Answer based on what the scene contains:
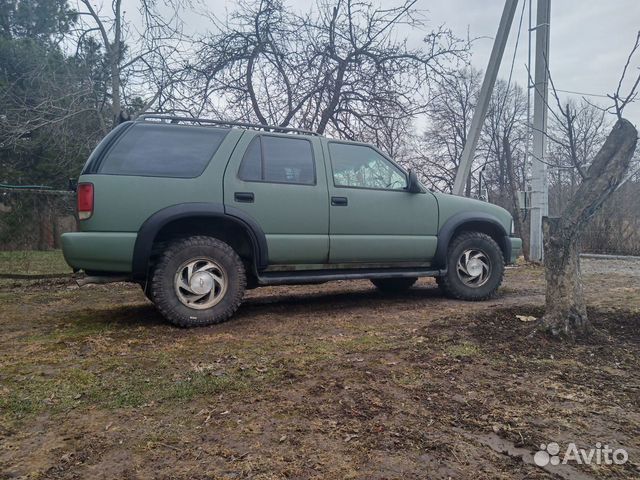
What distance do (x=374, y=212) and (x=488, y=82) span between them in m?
6.91

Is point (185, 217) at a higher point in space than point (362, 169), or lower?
lower

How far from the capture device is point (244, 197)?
14.4ft

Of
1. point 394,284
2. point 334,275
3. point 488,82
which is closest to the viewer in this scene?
point 334,275

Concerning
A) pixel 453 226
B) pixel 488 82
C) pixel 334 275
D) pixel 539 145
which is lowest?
pixel 334 275

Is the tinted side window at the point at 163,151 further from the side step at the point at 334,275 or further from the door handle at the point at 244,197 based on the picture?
the side step at the point at 334,275

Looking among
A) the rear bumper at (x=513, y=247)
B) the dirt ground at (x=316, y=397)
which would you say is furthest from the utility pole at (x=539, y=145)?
the dirt ground at (x=316, y=397)

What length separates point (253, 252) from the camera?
14.6 feet

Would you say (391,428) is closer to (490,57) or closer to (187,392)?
(187,392)

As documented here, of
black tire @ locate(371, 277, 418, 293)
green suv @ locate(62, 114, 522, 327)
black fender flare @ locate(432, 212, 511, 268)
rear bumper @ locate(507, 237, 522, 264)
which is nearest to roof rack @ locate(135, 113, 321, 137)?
green suv @ locate(62, 114, 522, 327)

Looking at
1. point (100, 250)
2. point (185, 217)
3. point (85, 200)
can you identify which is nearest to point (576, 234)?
point (185, 217)

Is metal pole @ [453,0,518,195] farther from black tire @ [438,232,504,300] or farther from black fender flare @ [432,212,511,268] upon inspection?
black tire @ [438,232,504,300]

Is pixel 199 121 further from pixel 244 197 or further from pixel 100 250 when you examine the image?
pixel 100 250

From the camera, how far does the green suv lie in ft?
13.1

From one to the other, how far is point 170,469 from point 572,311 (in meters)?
3.07
